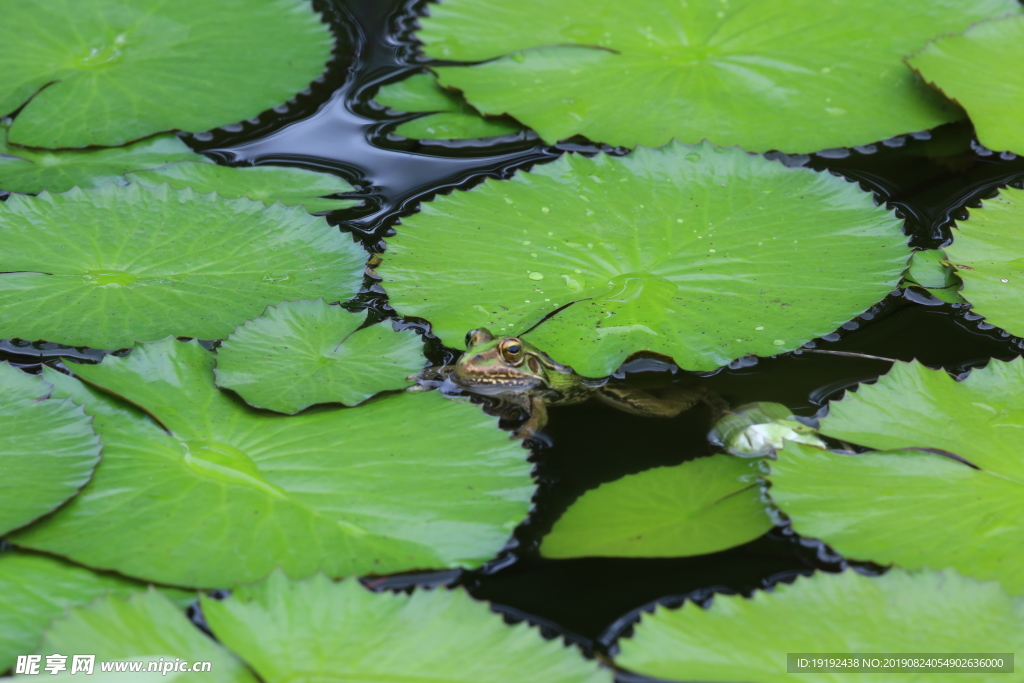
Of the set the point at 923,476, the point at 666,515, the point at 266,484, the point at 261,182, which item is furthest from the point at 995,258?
the point at 261,182

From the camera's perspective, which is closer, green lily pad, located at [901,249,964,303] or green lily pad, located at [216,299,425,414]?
green lily pad, located at [216,299,425,414]

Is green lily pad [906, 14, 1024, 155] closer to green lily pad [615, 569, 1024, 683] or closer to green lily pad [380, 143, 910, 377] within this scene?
green lily pad [380, 143, 910, 377]

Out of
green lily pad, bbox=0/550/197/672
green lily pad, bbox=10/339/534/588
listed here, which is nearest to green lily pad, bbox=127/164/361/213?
green lily pad, bbox=10/339/534/588

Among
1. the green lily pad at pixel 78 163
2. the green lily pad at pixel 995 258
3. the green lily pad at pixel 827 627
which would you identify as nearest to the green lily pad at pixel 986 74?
the green lily pad at pixel 995 258

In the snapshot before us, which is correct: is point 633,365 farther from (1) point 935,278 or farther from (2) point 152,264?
(2) point 152,264

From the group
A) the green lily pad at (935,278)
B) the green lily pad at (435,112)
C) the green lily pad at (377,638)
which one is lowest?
the green lily pad at (377,638)

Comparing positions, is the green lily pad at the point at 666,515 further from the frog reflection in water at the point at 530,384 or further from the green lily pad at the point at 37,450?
the green lily pad at the point at 37,450
